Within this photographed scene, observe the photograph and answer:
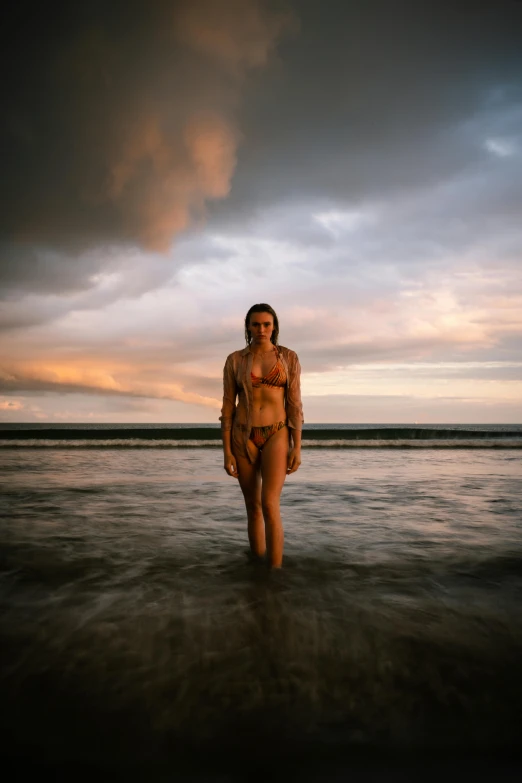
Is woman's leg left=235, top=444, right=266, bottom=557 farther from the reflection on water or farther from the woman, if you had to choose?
the reflection on water

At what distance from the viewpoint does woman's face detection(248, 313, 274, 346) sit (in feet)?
13.6

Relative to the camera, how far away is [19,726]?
197cm

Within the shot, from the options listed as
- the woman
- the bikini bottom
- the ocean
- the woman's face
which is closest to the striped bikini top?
the woman

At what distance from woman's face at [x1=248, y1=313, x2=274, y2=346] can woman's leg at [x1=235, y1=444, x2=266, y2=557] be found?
1.05 meters

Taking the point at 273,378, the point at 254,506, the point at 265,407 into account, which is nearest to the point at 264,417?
the point at 265,407

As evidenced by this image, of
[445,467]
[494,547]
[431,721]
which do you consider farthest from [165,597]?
[445,467]

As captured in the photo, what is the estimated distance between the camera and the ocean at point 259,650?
6.09ft

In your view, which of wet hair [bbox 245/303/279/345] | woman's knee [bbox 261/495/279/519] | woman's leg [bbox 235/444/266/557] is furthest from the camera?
woman's leg [bbox 235/444/266/557]

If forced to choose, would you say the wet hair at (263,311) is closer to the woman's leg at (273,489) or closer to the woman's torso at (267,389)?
the woman's torso at (267,389)

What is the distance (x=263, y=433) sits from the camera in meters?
4.18

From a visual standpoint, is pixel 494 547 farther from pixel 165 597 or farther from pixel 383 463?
pixel 383 463

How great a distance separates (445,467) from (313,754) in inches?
503

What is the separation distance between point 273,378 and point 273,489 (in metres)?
1.07

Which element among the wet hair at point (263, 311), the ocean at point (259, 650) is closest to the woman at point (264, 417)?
the wet hair at point (263, 311)
